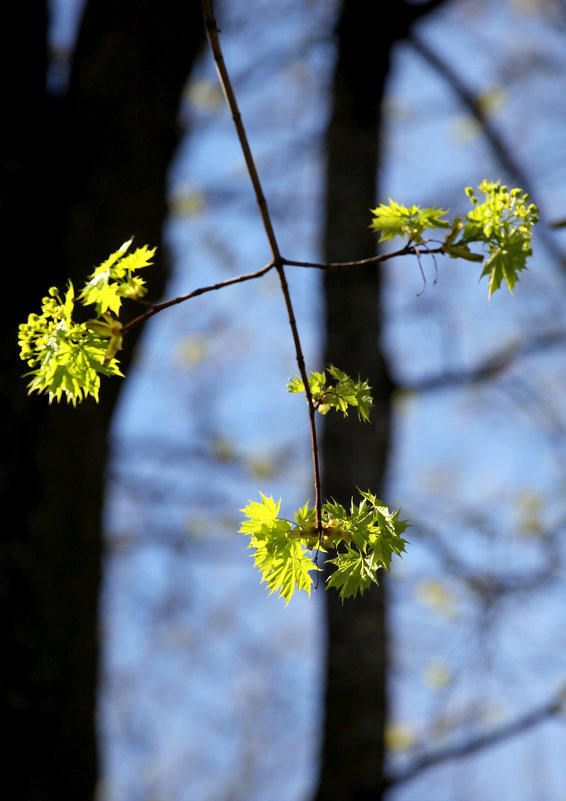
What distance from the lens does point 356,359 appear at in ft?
12.0

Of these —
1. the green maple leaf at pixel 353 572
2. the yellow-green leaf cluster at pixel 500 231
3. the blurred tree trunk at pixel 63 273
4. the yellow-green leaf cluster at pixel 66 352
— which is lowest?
the green maple leaf at pixel 353 572

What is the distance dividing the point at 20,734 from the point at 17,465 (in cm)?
89

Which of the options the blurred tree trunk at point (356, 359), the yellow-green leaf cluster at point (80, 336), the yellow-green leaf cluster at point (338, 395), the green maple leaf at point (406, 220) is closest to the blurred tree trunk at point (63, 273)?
the blurred tree trunk at point (356, 359)

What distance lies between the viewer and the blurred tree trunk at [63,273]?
2570 mm

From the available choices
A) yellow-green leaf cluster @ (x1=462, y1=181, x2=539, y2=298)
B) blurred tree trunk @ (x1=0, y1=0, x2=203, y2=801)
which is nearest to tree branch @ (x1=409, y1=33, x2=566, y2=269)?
blurred tree trunk @ (x1=0, y1=0, x2=203, y2=801)

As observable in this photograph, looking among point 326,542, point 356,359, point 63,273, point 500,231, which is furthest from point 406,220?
point 356,359

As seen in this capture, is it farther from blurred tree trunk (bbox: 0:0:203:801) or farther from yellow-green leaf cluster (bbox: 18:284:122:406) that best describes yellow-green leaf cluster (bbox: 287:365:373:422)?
blurred tree trunk (bbox: 0:0:203:801)

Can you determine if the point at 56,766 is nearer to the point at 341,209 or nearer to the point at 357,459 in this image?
the point at 357,459

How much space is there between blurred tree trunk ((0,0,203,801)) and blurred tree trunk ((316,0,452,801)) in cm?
104

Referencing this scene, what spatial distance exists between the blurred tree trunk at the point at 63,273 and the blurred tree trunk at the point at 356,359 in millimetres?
1036

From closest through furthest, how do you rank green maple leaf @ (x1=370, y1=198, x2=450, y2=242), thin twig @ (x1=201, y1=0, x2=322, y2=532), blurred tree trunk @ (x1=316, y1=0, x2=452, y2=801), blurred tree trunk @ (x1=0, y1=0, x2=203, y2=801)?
thin twig @ (x1=201, y1=0, x2=322, y2=532) → green maple leaf @ (x1=370, y1=198, x2=450, y2=242) → blurred tree trunk @ (x1=0, y1=0, x2=203, y2=801) → blurred tree trunk @ (x1=316, y1=0, x2=452, y2=801)

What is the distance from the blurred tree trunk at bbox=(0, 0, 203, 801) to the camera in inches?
101

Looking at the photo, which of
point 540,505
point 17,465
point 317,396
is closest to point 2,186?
point 17,465

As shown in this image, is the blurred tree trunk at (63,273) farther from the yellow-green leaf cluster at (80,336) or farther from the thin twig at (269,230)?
the thin twig at (269,230)
